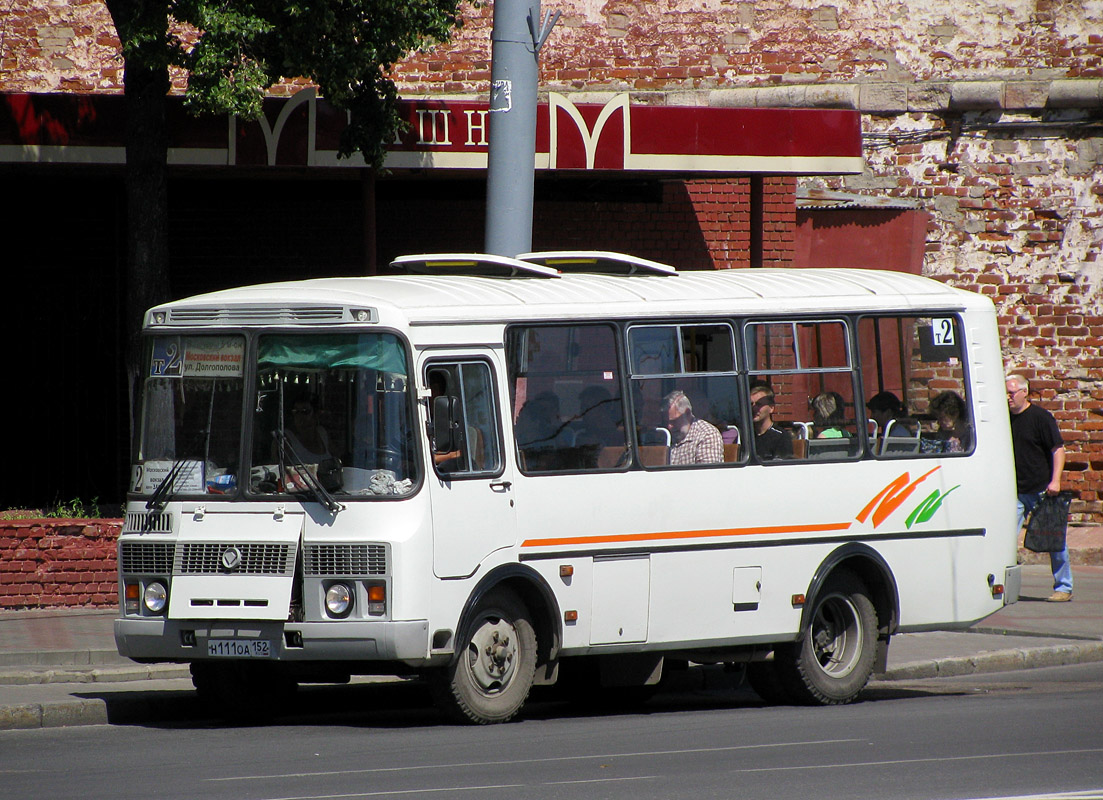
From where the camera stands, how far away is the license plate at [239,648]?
923 centimetres

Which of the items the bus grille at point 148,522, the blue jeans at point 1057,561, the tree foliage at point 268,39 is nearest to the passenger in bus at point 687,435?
the bus grille at point 148,522

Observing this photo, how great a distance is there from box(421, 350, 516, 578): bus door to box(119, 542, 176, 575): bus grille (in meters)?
1.58

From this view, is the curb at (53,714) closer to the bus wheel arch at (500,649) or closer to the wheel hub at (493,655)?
the bus wheel arch at (500,649)

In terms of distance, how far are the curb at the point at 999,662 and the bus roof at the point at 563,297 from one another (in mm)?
2798

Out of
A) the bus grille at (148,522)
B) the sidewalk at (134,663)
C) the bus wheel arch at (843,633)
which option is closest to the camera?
the bus grille at (148,522)

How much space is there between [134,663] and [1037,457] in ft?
29.0

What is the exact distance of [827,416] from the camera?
1109cm

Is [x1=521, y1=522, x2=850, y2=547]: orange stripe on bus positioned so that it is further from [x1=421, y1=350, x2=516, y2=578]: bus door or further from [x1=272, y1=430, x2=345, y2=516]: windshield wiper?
[x1=272, y1=430, x2=345, y2=516]: windshield wiper

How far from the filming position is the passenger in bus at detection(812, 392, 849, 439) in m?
11.0

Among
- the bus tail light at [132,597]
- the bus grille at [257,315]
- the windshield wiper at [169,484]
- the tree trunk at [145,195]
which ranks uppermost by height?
the tree trunk at [145,195]

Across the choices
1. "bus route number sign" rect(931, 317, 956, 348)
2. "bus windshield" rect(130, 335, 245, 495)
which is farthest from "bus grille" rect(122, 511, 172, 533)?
"bus route number sign" rect(931, 317, 956, 348)

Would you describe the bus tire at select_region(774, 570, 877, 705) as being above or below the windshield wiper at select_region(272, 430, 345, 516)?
below

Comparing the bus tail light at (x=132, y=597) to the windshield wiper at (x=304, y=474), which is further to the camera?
the bus tail light at (x=132, y=597)

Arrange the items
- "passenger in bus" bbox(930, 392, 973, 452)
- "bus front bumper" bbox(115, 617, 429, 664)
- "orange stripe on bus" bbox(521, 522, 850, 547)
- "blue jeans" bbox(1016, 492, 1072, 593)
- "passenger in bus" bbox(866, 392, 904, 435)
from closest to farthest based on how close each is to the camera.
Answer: "bus front bumper" bbox(115, 617, 429, 664) < "orange stripe on bus" bbox(521, 522, 850, 547) < "passenger in bus" bbox(866, 392, 904, 435) < "passenger in bus" bbox(930, 392, 973, 452) < "blue jeans" bbox(1016, 492, 1072, 593)
